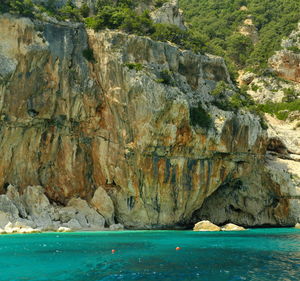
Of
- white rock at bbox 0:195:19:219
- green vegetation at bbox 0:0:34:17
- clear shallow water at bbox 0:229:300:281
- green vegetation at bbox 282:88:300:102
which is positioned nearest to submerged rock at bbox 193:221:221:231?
clear shallow water at bbox 0:229:300:281

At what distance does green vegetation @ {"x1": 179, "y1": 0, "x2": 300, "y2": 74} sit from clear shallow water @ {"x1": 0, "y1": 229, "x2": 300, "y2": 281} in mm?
45617

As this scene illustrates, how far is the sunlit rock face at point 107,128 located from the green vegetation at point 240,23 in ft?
97.7

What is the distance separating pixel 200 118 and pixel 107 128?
8.22 metres

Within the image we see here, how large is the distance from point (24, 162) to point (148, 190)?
34.9 ft

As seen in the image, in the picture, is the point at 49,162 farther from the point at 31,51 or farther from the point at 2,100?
the point at 31,51

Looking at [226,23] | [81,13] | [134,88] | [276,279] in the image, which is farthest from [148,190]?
[226,23]

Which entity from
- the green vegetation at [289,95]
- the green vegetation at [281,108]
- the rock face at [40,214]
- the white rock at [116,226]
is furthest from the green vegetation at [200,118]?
the green vegetation at [289,95]

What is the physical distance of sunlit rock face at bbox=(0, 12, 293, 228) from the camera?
32500 millimetres

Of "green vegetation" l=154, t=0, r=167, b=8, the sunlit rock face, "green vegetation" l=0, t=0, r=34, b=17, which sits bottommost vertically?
the sunlit rock face

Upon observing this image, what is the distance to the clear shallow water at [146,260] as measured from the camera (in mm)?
12898

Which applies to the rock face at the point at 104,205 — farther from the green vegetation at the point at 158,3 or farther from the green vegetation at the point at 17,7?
the green vegetation at the point at 158,3

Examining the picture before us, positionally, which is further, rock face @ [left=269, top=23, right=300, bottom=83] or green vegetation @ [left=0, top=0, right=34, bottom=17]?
rock face @ [left=269, top=23, right=300, bottom=83]

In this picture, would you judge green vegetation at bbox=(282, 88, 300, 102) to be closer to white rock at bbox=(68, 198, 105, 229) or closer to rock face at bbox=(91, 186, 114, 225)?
rock face at bbox=(91, 186, 114, 225)

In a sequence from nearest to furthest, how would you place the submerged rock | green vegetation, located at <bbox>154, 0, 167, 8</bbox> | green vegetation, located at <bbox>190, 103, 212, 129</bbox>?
the submerged rock
green vegetation, located at <bbox>190, 103, 212, 129</bbox>
green vegetation, located at <bbox>154, 0, 167, 8</bbox>
